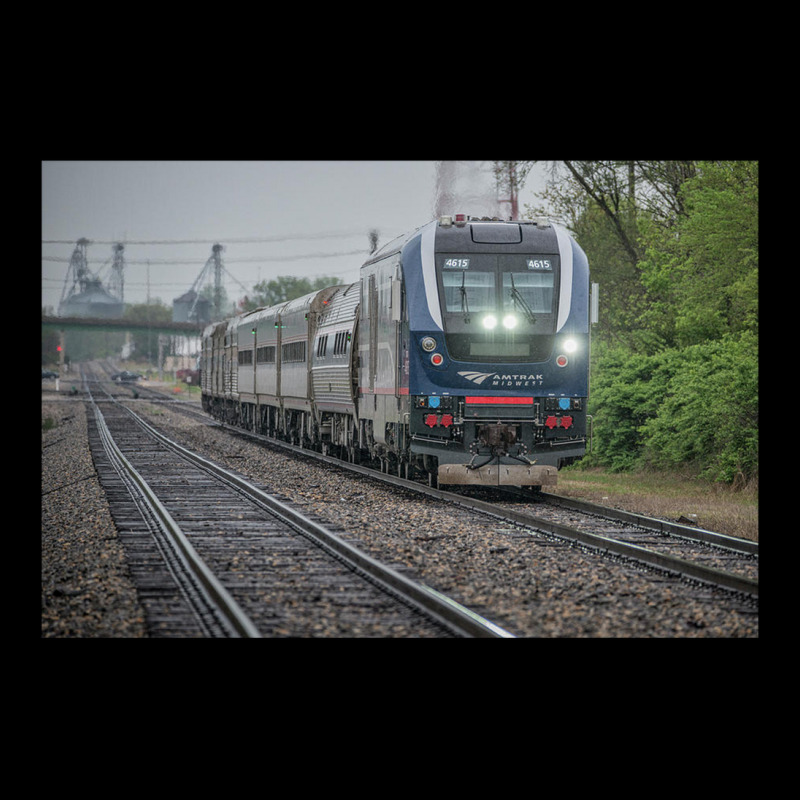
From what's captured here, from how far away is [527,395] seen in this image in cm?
1456

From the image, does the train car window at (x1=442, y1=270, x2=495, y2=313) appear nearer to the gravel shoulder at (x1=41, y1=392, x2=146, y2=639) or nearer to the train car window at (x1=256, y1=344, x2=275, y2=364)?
the gravel shoulder at (x1=41, y1=392, x2=146, y2=639)

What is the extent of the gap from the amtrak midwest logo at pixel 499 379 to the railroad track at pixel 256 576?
2.85m

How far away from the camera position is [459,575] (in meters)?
9.71

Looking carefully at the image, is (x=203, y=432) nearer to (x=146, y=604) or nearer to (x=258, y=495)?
(x=258, y=495)

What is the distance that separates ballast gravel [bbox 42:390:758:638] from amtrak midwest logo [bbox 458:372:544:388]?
1.64 metres

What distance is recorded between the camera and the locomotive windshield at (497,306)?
14.5 meters

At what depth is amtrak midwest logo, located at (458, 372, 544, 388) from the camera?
47.6ft

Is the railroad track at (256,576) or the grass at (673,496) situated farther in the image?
the grass at (673,496)

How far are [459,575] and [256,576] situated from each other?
1.71 metres

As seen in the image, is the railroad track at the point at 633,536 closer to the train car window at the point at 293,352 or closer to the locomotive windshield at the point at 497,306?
the locomotive windshield at the point at 497,306

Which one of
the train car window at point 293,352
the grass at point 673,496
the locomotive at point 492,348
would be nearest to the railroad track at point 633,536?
the locomotive at point 492,348

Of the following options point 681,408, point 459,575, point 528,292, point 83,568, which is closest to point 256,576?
point 83,568

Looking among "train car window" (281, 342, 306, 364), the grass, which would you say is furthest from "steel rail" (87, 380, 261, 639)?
"train car window" (281, 342, 306, 364)
